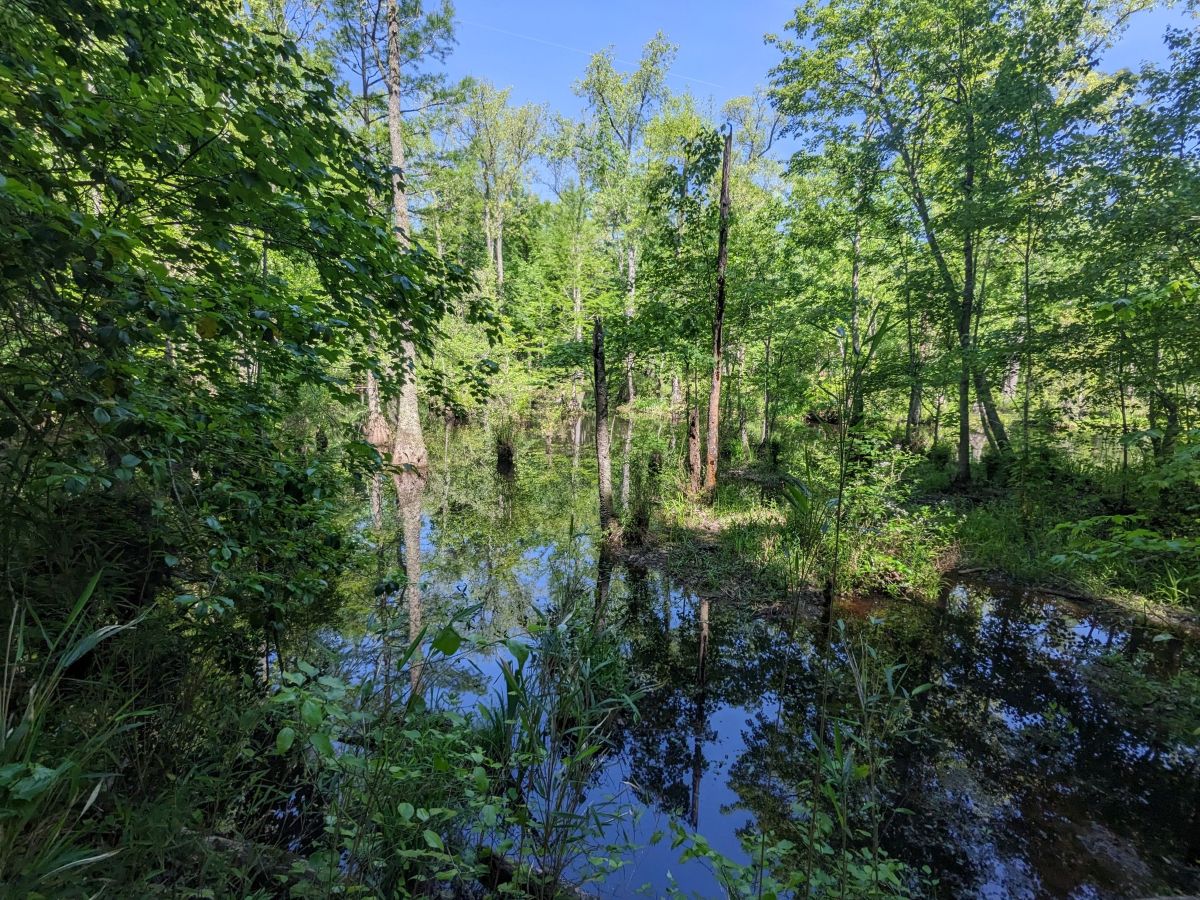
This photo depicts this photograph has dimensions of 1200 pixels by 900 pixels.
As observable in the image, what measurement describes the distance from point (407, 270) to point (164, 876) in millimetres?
2679

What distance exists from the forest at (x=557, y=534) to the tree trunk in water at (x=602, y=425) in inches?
Result: 3.6

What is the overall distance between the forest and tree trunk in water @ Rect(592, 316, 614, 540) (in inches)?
3.6

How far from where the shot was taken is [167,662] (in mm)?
2158

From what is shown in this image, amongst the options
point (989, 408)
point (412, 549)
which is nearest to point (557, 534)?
point (412, 549)

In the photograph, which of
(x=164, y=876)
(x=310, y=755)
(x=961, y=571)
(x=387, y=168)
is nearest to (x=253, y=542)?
(x=164, y=876)

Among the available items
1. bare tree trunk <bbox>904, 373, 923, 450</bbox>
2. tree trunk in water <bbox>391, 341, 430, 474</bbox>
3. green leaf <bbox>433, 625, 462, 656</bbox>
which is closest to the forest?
green leaf <bbox>433, 625, 462, 656</bbox>

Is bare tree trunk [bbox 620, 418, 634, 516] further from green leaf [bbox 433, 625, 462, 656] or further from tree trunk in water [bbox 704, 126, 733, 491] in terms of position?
green leaf [bbox 433, 625, 462, 656]

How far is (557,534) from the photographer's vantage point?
27.5 ft

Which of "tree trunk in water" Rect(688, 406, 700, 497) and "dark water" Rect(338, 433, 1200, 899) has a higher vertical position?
"tree trunk in water" Rect(688, 406, 700, 497)

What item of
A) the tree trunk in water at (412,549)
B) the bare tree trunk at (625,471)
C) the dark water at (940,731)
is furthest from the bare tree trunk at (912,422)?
the tree trunk in water at (412,549)

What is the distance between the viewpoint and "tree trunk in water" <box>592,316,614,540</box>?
24.2ft

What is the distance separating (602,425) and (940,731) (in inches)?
216

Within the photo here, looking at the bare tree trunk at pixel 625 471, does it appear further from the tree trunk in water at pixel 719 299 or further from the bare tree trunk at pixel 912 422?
the bare tree trunk at pixel 912 422

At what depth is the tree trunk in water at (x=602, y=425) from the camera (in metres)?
7.39
